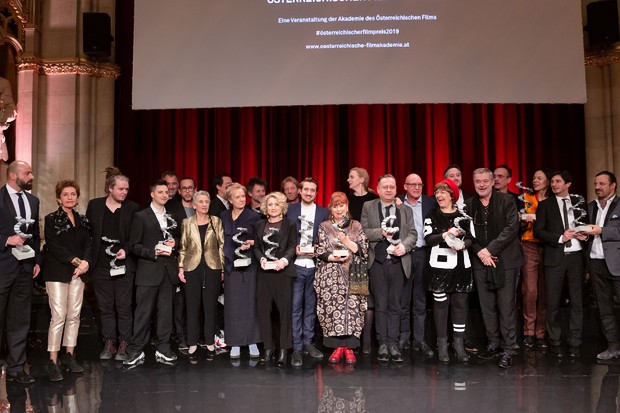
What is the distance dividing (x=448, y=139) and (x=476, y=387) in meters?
4.44

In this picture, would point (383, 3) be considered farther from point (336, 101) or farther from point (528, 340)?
point (528, 340)

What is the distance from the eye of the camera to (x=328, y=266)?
4527 mm

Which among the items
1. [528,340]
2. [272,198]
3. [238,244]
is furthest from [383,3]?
[528,340]

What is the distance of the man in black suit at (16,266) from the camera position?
403cm

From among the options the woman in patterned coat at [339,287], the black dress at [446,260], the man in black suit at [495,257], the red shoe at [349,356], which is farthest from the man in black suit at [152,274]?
the man in black suit at [495,257]

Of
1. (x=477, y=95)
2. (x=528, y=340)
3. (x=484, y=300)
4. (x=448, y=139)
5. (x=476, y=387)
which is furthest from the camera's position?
(x=448, y=139)

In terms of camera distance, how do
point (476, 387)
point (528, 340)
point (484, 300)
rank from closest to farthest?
point (476, 387)
point (484, 300)
point (528, 340)

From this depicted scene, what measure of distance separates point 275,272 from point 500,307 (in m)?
1.85

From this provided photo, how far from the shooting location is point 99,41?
7055 millimetres

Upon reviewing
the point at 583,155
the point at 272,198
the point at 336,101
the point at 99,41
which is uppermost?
the point at 99,41

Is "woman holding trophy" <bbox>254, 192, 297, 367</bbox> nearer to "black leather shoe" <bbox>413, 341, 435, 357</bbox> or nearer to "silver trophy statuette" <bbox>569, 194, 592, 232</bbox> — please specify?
"black leather shoe" <bbox>413, 341, 435, 357</bbox>

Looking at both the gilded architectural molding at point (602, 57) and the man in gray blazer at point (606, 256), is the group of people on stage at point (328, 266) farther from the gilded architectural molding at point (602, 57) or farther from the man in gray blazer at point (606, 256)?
the gilded architectural molding at point (602, 57)

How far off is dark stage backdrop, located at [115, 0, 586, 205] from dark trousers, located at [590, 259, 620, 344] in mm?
2990

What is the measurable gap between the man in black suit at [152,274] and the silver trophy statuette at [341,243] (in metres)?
1.33
